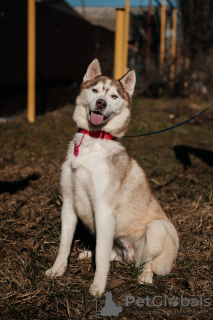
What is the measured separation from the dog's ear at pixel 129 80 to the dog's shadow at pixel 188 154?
123 inches

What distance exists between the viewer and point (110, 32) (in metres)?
12.2

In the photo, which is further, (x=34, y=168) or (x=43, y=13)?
(x=43, y=13)

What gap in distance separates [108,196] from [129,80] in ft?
3.67

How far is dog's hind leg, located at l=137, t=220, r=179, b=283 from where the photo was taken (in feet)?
9.05

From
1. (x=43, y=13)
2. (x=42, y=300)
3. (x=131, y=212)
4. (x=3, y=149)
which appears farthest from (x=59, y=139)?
(x=42, y=300)

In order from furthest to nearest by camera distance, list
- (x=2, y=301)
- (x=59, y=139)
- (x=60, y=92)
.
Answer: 1. (x=60, y=92)
2. (x=59, y=139)
3. (x=2, y=301)

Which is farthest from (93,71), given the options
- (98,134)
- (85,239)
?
(85,239)

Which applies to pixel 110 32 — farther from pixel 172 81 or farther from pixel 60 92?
pixel 60 92

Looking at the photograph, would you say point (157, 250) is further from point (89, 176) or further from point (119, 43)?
point (119, 43)

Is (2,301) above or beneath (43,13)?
beneath

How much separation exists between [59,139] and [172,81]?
7.68 meters

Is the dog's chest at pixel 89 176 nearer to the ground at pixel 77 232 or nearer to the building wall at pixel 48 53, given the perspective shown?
the ground at pixel 77 232

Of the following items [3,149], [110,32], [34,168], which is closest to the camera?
[34,168]

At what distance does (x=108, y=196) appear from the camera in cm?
263
